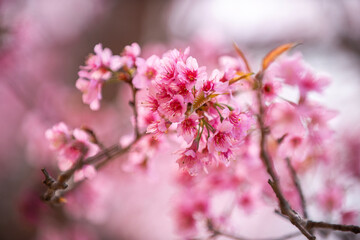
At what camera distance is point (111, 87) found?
11.2 feet

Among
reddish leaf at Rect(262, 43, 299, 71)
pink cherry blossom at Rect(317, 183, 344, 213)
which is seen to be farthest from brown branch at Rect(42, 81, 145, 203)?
pink cherry blossom at Rect(317, 183, 344, 213)

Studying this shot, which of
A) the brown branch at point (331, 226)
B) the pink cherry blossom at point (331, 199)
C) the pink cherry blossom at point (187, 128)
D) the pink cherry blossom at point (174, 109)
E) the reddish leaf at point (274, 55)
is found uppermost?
the reddish leaf at point (274, 55)

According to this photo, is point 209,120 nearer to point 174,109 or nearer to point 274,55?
point 174,109

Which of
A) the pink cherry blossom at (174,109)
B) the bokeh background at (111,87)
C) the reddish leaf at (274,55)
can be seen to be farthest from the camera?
the bokeh background at (111,87)

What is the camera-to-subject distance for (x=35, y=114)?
2.32 meters

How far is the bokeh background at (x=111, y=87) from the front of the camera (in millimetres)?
1964

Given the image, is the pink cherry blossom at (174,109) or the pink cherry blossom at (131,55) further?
the pink cherry blossom at (131,55)

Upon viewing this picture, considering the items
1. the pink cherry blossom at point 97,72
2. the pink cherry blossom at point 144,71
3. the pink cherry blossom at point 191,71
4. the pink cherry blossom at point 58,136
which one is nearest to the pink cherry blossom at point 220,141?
the pink cherry blossom at point 191,71

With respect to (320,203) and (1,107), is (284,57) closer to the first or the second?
(320,203)

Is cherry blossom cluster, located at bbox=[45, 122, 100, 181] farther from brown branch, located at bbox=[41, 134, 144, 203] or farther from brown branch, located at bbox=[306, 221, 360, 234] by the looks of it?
brown branch, located at bbox=[306, 221, 360, 234]

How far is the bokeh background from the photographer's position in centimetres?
196

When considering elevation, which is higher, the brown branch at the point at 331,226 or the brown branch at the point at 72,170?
the brown branch at the point at 72,170

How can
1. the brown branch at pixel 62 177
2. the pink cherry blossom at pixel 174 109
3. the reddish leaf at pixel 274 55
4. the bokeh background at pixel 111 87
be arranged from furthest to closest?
the bokeh background at pixel 111 87 → the reddish leaf at pixel 274 55 → the brown branch at pixel 62 177 → the pink cherry blossom at pixel 174 109

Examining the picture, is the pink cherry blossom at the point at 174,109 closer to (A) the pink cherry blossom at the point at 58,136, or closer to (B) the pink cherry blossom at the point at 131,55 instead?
(B) the pink cherry blossom at the point at 131,55
